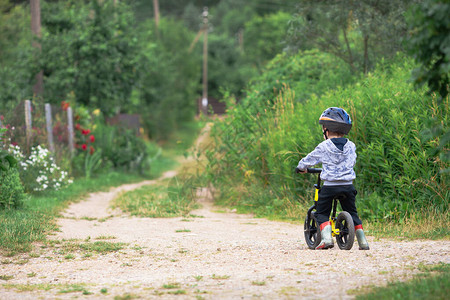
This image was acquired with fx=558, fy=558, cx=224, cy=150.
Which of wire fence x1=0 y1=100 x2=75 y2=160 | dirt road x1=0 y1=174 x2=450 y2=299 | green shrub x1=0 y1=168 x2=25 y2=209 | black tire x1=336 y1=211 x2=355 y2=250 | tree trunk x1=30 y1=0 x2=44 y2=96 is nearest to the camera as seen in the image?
dirt road x1=0 y1=174 x2=450 y2=299

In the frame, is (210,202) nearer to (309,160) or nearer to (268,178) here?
(268,178)

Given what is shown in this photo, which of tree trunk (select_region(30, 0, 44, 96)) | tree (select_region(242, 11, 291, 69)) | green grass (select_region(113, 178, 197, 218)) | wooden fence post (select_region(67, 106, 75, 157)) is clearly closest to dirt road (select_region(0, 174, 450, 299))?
green grass (select_region(113, 178, 197, 218))

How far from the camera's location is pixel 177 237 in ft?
25.5

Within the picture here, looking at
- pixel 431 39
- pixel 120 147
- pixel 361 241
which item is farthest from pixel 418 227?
pixel 120 147

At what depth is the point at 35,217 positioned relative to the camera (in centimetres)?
895

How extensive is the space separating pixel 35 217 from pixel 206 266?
428 cm

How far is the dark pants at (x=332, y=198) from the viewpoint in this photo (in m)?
6.31

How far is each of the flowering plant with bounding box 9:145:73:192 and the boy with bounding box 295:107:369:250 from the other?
22.8ft

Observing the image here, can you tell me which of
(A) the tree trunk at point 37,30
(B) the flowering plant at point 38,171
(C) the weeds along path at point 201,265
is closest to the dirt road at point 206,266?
(C) the weeds along path at point 201,265

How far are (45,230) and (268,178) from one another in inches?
195

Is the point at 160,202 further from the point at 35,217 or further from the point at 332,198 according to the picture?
the point at 332,198

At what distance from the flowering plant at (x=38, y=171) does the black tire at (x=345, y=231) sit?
7175mm

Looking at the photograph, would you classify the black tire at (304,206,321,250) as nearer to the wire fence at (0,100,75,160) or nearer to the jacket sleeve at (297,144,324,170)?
the jacket sleeve at (297,144,324,170)

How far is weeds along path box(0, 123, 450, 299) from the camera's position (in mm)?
4633
